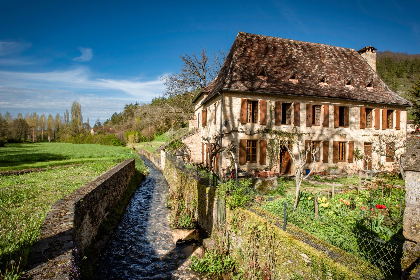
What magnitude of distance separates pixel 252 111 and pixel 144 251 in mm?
11211

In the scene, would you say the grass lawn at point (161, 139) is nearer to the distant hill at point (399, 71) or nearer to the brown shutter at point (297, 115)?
the brown shutter at point (297, 115)

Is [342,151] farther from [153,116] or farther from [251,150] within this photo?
[153,116]

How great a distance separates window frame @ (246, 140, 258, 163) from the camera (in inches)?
627

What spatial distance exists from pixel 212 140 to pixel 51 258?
45.7 feet

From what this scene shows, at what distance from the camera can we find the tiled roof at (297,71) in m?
16.3

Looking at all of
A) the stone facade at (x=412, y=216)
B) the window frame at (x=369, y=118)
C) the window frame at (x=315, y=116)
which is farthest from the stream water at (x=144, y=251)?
the window frame at (x=369, y=118)

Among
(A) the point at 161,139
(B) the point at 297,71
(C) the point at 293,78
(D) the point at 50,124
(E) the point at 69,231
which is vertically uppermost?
(D) the point at 50,124

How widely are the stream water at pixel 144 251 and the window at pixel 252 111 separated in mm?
8020

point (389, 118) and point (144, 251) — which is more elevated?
point (389, 118)

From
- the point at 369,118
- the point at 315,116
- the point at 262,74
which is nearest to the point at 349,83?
the point at 369,118

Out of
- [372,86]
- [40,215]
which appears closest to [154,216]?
[40,215]

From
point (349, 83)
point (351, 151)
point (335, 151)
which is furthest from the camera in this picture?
point (349, 83)

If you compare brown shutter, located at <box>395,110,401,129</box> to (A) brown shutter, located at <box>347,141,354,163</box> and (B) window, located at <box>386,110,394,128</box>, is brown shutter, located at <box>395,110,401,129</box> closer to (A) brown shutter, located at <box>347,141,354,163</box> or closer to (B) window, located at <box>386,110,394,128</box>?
(B) window, located at <box>386,110,394,128</box>

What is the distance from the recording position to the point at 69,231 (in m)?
5.17
